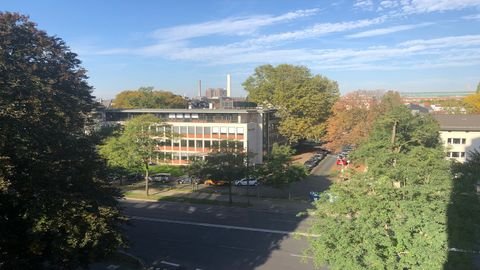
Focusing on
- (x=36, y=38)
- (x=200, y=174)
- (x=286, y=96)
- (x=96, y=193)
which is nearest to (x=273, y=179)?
(x=200, y=174)

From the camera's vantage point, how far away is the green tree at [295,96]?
2482 inches

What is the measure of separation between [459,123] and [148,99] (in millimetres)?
62134

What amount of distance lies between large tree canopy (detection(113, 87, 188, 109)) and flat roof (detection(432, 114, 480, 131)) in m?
57.6

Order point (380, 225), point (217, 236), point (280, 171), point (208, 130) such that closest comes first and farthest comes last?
point (380, 225) < point (217, 236) < point (280, 171) < point (208, 130)

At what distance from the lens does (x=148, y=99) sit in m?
87.8

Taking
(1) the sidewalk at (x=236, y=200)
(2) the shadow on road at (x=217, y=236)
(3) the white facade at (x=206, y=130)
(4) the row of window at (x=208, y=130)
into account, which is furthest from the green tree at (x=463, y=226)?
(4) the row of window at (x=208, y=130)

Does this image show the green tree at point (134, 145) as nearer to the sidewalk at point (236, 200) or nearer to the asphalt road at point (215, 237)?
the sidewalk at point (236, 200)

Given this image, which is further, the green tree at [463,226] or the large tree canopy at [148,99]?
the large tree canopy at [148,99]

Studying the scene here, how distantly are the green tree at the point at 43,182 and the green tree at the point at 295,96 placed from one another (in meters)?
46.7

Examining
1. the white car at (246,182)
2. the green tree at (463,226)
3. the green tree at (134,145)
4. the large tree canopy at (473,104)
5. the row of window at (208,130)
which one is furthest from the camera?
the large tree canopy at (473,104)

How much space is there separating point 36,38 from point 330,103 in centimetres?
5271

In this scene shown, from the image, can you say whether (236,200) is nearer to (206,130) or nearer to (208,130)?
(208,130)

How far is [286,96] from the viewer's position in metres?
64.8

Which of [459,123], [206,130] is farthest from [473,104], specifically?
[206,130]
